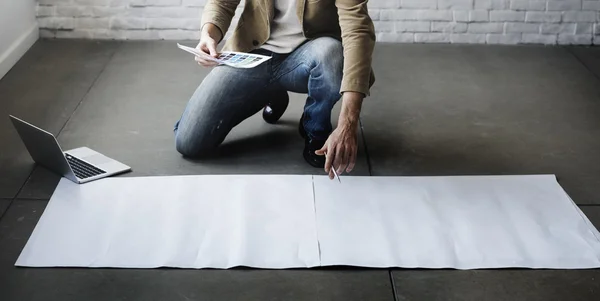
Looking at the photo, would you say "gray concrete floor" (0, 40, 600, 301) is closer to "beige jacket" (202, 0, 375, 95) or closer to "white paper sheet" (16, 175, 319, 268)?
"white paper sheet" (16, 175, 319, 268)

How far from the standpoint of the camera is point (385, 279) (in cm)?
187

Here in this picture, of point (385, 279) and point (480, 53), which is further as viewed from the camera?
point (480, 53)

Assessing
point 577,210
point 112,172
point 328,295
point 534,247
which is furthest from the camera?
point 112,172

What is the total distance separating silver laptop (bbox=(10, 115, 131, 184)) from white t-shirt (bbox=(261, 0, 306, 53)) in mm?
593

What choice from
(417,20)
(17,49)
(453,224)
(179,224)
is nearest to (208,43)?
(179,224)

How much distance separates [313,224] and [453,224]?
375mm

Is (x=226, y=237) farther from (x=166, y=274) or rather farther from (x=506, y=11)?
(x=506, y=11)

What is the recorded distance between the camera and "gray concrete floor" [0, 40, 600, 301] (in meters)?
1.84

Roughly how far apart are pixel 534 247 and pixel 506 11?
1984 millimetres

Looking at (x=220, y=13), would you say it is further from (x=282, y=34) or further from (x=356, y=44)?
(x=356, y=44)

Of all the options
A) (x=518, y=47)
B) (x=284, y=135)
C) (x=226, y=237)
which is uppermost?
(x=226, y=237)

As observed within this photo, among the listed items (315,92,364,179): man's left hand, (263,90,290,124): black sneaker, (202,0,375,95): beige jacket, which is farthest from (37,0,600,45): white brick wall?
(315,92,364,179): man's left hand

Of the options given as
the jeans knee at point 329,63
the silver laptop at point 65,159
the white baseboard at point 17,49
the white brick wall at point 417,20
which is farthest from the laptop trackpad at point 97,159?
the white brick wall at point 417,20

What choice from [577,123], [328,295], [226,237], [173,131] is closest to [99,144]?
[173,131]
